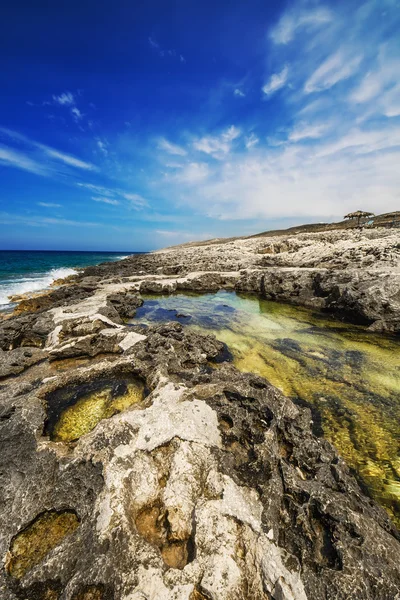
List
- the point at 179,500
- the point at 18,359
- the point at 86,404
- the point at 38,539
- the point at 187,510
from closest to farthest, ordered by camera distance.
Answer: the point at 38,539, the point at 187,510, the point at 179,500, the point at 86,404, the point at 18,359

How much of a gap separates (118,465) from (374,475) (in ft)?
17.8

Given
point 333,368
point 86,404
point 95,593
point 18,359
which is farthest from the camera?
point 333,368

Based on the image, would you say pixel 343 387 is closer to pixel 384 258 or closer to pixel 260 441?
pixel 260 441

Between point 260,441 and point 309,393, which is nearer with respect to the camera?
point 260,441

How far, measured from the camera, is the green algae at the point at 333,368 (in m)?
5.88

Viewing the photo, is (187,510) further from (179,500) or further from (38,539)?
(38,539)

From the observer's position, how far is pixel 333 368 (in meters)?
9.76

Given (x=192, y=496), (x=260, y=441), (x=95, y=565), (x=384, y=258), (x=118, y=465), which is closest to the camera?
(x=95, y=565)

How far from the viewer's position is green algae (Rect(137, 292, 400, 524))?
5.88m

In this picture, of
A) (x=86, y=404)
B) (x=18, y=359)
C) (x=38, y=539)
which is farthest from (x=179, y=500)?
(x=18, y=359)

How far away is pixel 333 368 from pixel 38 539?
32.3 feet

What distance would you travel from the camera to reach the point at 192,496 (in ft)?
13.1

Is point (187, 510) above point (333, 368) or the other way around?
above

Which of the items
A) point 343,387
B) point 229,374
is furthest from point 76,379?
point 343,387
